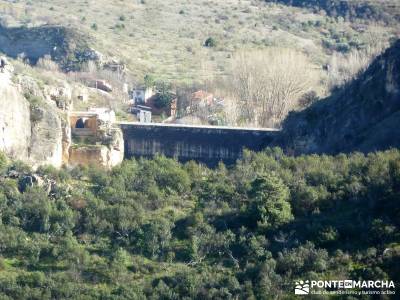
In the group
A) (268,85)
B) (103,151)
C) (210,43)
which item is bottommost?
(103,151)

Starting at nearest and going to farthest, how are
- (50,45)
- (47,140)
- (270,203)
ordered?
(270,203), (47,140), (50,45)

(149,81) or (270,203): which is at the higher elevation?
(149,81)

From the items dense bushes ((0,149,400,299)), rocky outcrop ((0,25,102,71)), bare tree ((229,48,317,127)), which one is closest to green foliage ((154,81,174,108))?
bare tree ((229,48,317,127))

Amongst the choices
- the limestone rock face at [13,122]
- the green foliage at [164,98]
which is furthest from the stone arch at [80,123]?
the green foliage at [164,98]

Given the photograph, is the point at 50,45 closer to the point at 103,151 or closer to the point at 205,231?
the point at 103,151

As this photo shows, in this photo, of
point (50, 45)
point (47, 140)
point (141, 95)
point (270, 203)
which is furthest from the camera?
point (50, 45)

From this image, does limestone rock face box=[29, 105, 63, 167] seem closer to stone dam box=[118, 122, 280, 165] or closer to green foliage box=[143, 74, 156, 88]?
stone dam box=[118, 122, 280, 165]

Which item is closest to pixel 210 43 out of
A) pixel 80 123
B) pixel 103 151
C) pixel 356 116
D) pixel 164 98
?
pixel 164 98

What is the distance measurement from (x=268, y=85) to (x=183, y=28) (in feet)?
101

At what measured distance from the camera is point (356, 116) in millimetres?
45562

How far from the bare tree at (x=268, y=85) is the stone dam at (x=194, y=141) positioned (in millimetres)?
7576

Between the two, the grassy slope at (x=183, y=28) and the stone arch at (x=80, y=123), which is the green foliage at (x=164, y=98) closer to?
the grassy slope at (x=183, y=28)

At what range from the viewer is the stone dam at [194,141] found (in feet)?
164

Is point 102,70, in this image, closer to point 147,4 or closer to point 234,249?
point 147,4
